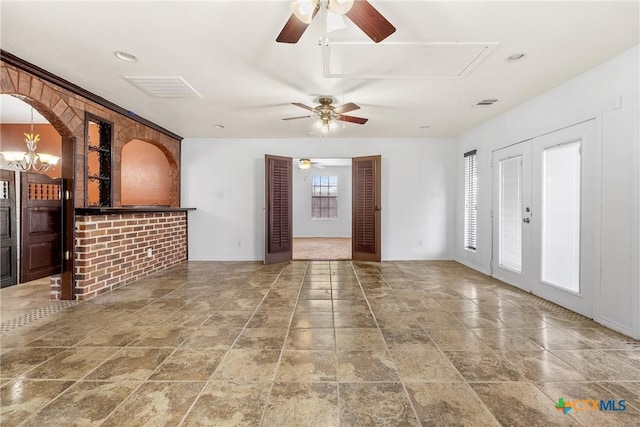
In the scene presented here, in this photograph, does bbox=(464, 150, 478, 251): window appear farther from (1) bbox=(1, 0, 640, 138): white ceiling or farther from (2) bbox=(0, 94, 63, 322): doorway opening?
(2) bbox=(0, 94, 63, 322): doorway opening

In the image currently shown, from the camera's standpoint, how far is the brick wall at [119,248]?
3219mm

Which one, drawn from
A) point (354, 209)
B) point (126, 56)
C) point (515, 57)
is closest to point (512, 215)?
point (515, 57)

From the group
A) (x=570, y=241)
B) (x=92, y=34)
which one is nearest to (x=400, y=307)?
(x=570, y=241)

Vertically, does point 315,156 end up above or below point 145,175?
above

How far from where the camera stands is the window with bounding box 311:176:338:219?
9.69 m

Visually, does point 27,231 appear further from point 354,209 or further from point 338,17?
point 354,209

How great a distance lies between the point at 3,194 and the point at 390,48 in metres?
5.11

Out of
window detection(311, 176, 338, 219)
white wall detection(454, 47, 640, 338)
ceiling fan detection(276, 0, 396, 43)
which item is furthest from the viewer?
window detection(311, 176, 338, 219)

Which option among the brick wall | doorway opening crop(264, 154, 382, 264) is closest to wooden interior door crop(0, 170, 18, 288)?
the brick wall

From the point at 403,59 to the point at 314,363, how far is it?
2662mm

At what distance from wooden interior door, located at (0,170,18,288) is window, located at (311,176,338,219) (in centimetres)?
711

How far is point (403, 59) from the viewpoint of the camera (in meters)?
2.55

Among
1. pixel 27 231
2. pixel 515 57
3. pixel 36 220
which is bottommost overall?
pixel 27 231

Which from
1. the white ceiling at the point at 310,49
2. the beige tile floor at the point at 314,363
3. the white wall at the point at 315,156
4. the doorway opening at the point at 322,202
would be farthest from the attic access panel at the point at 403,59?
the doorway opening at the point at 322,202
